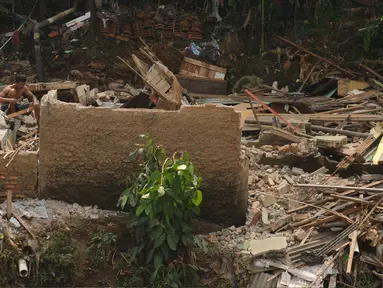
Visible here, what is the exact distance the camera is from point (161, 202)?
8.94 m

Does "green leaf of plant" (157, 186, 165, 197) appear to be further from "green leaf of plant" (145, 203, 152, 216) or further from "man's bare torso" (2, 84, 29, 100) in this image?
"man's bare torso" (2, 84, 29, 100)

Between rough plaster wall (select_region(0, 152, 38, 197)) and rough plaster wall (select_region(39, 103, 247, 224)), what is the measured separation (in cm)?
13

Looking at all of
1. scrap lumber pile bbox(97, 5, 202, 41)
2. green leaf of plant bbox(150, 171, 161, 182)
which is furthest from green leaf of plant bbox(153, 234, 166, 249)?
scrap lumber pile bbox(97, 5, 202, 41)

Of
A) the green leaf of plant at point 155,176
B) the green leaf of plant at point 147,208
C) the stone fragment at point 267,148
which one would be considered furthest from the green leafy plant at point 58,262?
the stone fragment at point 267,148

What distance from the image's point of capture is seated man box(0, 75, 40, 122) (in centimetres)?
1198

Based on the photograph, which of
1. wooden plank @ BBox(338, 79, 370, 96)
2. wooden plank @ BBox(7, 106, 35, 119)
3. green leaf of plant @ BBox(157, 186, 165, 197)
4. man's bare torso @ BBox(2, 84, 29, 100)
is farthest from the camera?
wooden plank @ BBox(338, 79, 370, 96)

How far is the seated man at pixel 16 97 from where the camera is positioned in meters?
12.0

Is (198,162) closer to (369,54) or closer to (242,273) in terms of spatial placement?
(242,273)

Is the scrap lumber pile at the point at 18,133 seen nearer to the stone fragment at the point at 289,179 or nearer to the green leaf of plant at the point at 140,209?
the green leaf of plant at the point at 140,209

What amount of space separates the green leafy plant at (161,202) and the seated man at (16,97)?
11.0ft

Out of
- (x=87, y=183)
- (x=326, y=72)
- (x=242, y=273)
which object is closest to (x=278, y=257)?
(x=242, y=273)

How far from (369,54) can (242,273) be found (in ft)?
31.1

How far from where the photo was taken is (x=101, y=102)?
12500 millimetres

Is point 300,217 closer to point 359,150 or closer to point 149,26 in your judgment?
point 359,150
